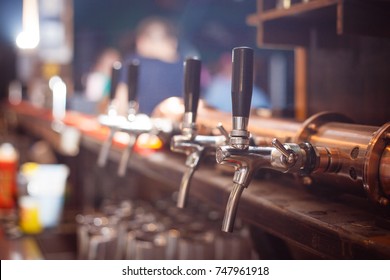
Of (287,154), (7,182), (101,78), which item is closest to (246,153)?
(287,154)

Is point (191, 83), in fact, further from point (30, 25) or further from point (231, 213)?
point (30, 25)

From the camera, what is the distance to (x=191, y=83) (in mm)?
1050

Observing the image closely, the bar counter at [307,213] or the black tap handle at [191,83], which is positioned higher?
the black tap handle at [191,83]

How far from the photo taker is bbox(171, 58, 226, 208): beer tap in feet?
3.39

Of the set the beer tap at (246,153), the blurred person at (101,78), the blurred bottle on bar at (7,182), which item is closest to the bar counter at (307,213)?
the beer tap at (246,153)

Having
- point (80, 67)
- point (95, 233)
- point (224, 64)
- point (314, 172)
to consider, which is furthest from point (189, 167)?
point (80, 67)

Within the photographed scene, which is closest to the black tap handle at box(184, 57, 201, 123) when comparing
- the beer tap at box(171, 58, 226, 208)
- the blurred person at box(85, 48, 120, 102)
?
the beer tap at box(171, 58, 226, 208)

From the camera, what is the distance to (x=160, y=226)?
1796 millimetres

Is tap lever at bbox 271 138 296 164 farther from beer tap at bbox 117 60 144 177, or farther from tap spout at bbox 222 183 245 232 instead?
beer tap at bbox 117 60 144 177

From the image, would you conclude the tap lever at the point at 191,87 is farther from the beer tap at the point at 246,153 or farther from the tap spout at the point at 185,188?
the beer tap at the point at 246,153

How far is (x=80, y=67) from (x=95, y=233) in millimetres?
4480

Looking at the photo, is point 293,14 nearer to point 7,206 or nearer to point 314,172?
point 314,172

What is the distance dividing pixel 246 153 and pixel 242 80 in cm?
11

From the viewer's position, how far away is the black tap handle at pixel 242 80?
0.80 metres
